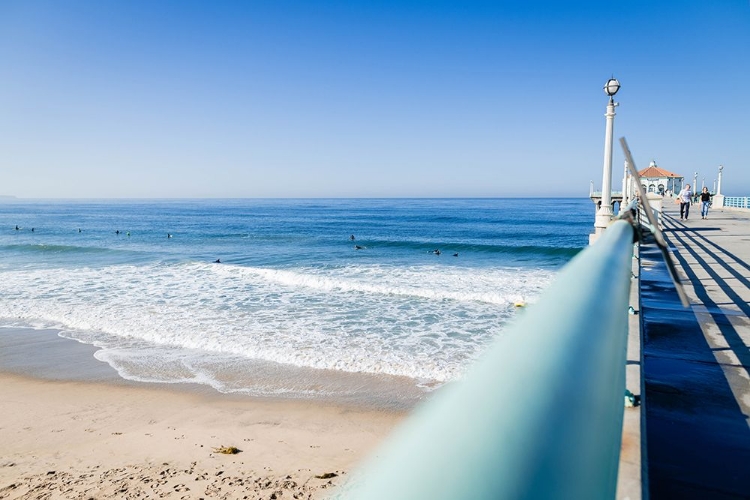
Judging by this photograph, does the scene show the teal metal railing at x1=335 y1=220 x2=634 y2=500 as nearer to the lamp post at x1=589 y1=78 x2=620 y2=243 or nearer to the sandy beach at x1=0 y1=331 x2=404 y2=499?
the sandy beach at x1=0 y1=331 x2=404 y2=499

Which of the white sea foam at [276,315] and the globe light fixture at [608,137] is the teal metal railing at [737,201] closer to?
the white sea foam at [276,315]

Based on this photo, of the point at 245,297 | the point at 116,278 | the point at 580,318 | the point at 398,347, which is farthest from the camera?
the point at 116,278

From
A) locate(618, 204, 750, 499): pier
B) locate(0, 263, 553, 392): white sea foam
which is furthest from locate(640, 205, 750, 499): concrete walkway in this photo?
locate(0, 263, 553, 392): white sea foam

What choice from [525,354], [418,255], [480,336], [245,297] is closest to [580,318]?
[525,354]

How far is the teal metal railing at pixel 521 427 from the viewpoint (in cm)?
44

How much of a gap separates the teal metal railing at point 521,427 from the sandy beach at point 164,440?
4561 mm

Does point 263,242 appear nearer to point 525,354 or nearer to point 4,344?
point 4,344

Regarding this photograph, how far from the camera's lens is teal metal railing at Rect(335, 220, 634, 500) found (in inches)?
17.3

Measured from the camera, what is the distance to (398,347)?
994 centimetres

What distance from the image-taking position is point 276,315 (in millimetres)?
12867

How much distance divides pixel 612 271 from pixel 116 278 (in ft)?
70.0

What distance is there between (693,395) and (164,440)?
6680mm

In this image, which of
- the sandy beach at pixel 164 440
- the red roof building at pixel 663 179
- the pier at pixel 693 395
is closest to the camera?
the pier at pixel 693 395

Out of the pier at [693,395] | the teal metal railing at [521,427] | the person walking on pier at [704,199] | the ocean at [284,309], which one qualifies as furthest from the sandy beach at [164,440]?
the person walking on pier at [704,199]
